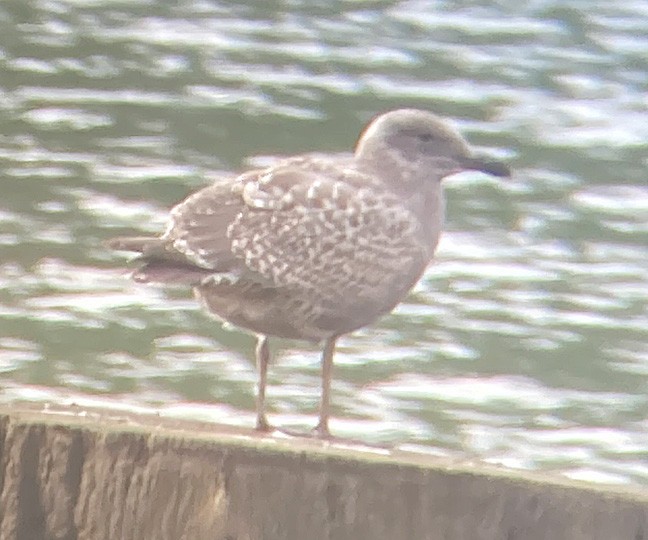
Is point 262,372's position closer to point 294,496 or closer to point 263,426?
point 263,426

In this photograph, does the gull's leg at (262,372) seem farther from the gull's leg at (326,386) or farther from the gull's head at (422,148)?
the gull's head at (422,148)

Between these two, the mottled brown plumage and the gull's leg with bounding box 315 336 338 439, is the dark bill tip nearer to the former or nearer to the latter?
the mottled brown plumage

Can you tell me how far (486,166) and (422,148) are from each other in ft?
0.39

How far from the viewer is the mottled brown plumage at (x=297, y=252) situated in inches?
118

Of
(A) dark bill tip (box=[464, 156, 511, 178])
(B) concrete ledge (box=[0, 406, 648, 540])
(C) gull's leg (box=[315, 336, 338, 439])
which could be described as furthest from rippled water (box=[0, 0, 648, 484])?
(B) concrete ledge (box=[0, 406, 648, 540])

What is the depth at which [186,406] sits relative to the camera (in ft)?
15.5

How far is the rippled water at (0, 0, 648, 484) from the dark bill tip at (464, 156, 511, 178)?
0.54 metres

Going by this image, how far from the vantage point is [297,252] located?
306 cm

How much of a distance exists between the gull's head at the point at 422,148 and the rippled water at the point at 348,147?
0.55 meters

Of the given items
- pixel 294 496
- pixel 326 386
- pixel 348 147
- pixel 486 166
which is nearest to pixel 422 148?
pixel 486 166

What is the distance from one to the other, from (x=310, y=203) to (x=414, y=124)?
0.34 metres

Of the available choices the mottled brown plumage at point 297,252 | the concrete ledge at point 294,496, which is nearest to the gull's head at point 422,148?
the mottled brown plumage at point 297,252

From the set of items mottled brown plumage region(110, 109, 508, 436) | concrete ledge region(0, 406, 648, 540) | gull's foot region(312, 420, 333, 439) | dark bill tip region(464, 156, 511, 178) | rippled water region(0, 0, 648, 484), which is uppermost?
dark bill tip region(464, 156, 511, 178)

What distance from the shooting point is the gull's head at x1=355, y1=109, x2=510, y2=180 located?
128 inches
